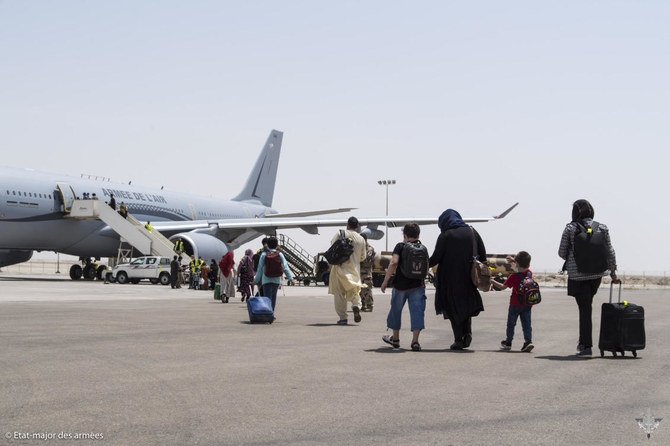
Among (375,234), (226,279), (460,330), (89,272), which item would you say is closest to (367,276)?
(226,279)

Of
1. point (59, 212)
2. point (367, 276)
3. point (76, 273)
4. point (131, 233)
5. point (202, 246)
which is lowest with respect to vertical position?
point (76, 273)

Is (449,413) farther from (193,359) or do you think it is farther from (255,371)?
(193,359)

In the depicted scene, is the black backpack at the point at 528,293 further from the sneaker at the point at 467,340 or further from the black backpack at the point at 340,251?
the black backpack at the point at 340,251

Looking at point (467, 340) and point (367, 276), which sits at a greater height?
point (367, 276)

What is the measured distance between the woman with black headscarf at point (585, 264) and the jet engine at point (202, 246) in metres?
25.5

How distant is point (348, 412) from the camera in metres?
5.64

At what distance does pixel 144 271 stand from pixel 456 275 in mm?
26409

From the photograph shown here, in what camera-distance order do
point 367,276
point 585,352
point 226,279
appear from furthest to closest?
point 226,279 < point 367,276 < point 585,352

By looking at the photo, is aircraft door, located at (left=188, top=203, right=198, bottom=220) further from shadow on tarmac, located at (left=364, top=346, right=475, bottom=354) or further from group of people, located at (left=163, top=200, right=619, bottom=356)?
shadow on tarmac, located at (left=364, top=346, right=475, bottom=354)

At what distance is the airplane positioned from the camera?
32531 mm

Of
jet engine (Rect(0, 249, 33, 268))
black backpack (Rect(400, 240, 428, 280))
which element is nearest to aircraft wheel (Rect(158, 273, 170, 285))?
jet engine (Rect(0, 249, 33, 268))

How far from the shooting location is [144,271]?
34.8 meters

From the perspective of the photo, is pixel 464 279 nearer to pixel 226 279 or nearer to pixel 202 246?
pixel 226 279

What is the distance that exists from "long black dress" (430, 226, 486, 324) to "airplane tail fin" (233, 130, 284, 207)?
4561cm
